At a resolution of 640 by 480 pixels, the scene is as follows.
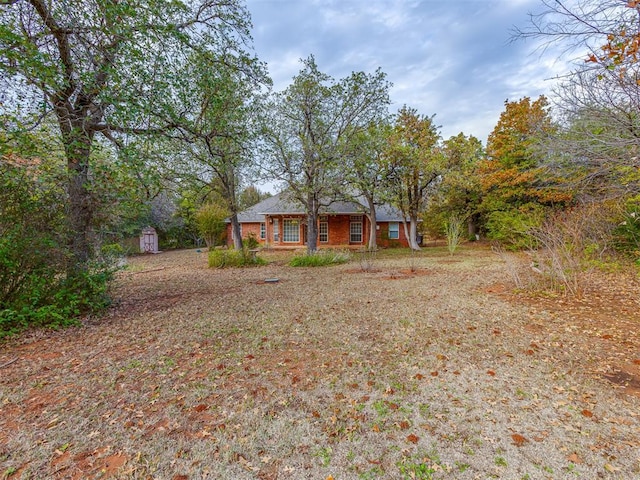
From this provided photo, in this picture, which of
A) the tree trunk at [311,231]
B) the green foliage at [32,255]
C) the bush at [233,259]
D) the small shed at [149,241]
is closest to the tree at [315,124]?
the tree trunk at [311,231]

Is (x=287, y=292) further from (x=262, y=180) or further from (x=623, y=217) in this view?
(x=623, y=217)

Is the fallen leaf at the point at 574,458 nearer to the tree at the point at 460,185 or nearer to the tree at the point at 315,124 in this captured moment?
the tree at the point at 315,124

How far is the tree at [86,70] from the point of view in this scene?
414 cm

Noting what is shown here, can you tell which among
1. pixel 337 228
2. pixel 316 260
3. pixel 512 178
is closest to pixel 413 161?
pixel 512 178

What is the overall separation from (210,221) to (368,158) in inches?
449

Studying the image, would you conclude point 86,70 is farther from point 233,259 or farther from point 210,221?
point 210,221

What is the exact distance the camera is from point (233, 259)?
12.4m

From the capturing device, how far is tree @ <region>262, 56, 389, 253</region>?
12.7 m

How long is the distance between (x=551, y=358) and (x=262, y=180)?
1186cm

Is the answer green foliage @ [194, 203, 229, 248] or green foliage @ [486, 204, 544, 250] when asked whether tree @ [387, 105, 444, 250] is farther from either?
green foliage @ [194, 203, 229, 248]

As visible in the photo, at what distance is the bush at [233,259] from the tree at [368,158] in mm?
5727

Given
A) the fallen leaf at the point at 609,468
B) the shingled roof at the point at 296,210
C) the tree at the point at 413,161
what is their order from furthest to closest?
the shingled roof at the point at 296,210
the tree at the point at 413,161
the fallen leaf at the point at 609,468

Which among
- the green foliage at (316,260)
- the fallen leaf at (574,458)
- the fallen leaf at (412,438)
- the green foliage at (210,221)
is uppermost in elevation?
the green foliage at (210,221)

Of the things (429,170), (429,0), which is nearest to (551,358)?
(429,0)
